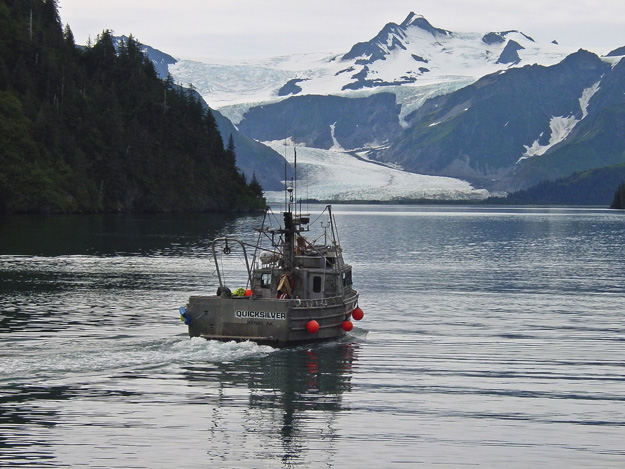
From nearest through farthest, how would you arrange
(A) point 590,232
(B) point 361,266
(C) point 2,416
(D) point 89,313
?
(C) point 2,416
(D) point 89,313
(B) point 361,266
(A) point 590,232

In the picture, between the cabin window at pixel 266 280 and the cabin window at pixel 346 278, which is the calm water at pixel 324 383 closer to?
the cabin window at pixel 346 278

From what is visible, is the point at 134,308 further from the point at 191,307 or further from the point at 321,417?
the point at 321,417

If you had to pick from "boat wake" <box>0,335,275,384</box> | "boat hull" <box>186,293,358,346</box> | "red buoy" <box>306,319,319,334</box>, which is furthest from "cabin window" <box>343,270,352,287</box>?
"boat wake" <box>0,335,275,384</box>

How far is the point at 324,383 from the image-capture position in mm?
34469

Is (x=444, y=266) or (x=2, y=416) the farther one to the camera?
(x=444, y=266)

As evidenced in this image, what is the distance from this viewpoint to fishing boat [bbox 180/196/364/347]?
40188 millimetres

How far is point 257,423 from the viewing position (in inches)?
1129

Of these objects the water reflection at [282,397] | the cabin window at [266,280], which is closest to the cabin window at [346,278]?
the cabin window at [266,280]

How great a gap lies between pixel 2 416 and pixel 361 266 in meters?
61.0

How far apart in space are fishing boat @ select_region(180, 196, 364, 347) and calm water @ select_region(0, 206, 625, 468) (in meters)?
0.92

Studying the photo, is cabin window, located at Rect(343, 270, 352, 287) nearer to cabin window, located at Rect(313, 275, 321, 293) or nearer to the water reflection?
cabin window, located at Rect(313, 275, 321, 293)

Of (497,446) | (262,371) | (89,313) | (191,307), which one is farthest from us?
(89,313)

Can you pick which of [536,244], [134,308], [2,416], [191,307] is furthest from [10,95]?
[2,416]

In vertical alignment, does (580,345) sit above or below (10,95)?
below
